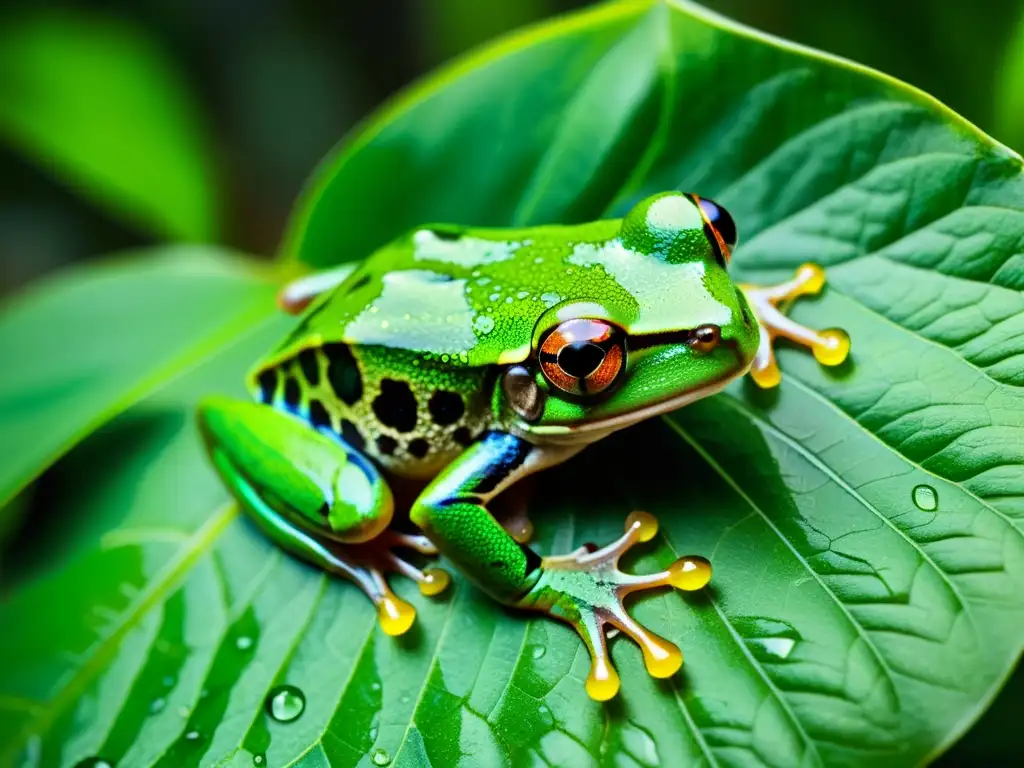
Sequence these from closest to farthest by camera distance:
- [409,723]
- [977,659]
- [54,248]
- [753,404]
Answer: [977,659]
[409,723]
[753,404]
[54,248]

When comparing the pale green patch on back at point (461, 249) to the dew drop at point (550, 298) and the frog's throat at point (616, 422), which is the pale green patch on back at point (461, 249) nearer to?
the dew drop at point (550, 298)

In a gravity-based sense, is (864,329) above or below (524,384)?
above

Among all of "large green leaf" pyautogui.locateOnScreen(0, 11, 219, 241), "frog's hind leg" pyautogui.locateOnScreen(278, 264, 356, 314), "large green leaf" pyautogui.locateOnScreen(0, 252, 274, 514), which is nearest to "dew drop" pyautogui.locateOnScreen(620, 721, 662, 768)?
"frog's hind leg" pyautogui.locateOnScreen(278, 264, 356, 314)

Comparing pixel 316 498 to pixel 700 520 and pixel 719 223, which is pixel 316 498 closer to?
pixel 700 520

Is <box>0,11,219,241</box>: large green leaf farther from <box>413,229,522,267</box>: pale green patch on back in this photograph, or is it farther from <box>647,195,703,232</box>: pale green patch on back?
<box>647,195,703,232</box>: pale green patch on back

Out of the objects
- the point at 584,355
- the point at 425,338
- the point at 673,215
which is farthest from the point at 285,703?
the point at 673,215

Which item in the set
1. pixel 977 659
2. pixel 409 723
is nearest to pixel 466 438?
pixel 409 723

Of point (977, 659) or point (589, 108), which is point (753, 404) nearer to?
point (977, 659)
